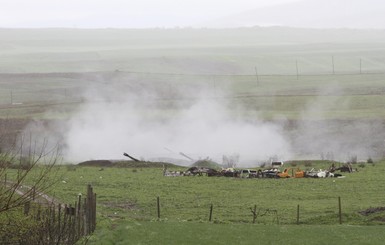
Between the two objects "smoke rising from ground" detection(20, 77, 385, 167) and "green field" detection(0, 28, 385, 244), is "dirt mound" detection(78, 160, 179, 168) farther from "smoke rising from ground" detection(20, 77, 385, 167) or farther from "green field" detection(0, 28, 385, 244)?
"smoke rising from ground" detection(20, 77, 385, 167)

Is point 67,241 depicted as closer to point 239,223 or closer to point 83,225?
point 83,225

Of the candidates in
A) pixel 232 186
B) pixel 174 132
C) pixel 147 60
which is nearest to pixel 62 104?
pixel 174 132

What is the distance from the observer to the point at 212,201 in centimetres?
4609

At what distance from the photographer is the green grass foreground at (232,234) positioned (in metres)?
31.2

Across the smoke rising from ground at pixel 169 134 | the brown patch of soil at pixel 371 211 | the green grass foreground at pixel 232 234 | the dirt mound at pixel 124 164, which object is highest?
the smoke rising from ground at pixel 169 134

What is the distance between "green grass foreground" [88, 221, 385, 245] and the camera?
3120cm

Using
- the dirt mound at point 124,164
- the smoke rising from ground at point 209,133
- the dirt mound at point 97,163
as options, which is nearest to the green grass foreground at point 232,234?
the dirt mound at point 124,164

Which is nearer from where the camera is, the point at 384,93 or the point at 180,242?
the point at 180,242

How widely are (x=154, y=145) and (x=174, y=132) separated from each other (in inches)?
252

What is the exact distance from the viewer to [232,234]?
32.8m

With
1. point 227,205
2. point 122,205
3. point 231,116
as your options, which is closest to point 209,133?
point 231,116

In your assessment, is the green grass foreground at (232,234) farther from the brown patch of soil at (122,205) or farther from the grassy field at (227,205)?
the brown patch of soil at (122,205)

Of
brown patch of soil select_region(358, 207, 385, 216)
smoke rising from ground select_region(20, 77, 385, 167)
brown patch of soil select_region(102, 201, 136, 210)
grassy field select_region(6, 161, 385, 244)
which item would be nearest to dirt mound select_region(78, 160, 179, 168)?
grassy field select_region(6, 161, 385, 244)

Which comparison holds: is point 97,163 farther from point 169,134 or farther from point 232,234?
point 232,234
